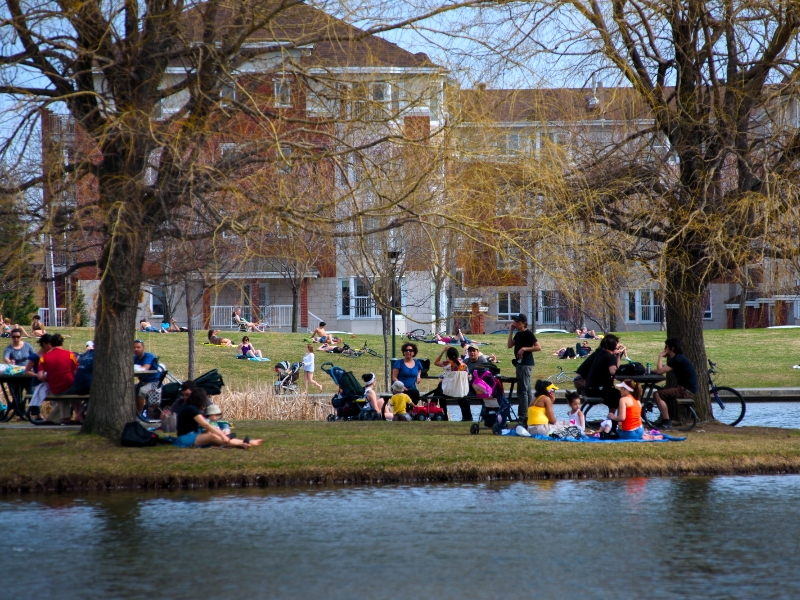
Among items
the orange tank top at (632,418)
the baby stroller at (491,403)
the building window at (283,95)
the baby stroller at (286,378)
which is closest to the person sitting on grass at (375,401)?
the baby stroller at (491,403)

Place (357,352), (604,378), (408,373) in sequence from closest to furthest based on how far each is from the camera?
(604,378)
(408,373)
(357,352)

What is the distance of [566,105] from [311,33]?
5286 mm

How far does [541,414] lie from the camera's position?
44.9 feet

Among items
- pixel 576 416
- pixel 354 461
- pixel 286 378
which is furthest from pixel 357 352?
pixel 354 461

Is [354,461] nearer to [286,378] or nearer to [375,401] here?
[375,401]

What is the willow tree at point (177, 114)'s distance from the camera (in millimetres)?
10477

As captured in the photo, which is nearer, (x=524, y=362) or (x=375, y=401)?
(x=524, y=362)

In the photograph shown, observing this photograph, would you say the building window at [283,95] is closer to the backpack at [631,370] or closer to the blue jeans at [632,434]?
the blue jeans at [632,434]

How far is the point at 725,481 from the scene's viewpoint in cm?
1143

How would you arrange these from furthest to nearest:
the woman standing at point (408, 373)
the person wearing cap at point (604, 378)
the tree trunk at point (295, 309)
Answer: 1. the tree trunk at point (295, 309)
2. the woman standing at point (408, 373)
3. the person wearing cap at point (604, 378)

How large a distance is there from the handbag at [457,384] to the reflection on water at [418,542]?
16.0ft

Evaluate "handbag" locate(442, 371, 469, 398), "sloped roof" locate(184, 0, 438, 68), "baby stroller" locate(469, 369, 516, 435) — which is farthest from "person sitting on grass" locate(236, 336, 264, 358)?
"sloped roof" locate(184, 0, 438, 68)

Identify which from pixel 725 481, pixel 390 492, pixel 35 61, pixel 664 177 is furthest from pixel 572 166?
pixel 35 61

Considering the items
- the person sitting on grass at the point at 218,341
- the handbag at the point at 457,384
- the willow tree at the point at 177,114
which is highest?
the willow tree at the point at 177,114
